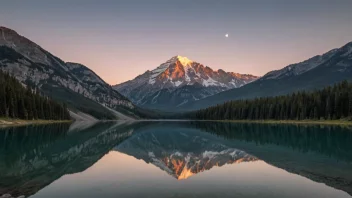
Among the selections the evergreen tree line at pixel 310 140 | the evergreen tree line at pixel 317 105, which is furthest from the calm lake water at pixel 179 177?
the evergreen tree line at pixel 317 105

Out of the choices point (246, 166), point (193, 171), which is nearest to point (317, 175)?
point (246, 166)

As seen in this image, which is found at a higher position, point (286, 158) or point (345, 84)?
point (345, 84)

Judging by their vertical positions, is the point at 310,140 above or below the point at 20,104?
below

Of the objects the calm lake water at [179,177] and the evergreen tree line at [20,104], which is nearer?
the calm lake water at [179,177]

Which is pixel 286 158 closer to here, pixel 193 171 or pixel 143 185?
pixel 193 171

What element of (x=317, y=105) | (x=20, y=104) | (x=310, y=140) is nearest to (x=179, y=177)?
(x=310, y=140)

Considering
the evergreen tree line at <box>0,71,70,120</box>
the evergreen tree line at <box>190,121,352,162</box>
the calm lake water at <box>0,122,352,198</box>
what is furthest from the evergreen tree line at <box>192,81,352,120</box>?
the evergreen tree line at <box>0,71,70,120</box>

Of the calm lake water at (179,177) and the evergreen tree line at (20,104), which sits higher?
the evergreen tree line at (20,104)

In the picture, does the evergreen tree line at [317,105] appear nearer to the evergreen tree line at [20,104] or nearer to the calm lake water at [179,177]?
the calm lake water at [179,177]

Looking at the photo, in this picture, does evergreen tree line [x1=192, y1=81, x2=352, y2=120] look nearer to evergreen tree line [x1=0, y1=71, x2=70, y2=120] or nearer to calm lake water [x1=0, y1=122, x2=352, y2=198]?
calm lake water [x1=0, y1=122, x2=352, y2=198]

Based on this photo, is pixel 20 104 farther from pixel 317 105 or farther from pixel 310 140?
pixel 317 105

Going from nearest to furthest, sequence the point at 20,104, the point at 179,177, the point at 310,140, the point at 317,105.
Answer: the point at 179,177 < the point at 310,140 < the point at 20,104 < the point at 317,105

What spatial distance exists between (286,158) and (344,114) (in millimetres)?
116824

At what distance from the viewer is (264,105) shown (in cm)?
19975
